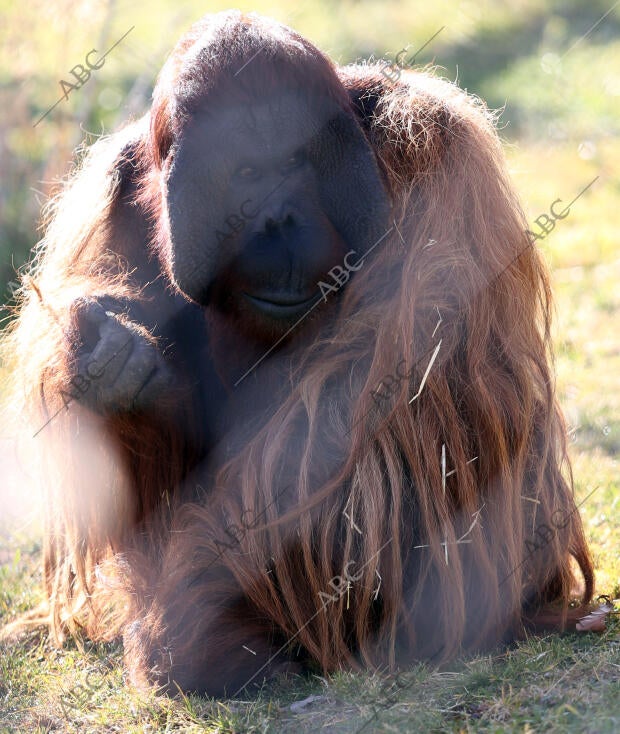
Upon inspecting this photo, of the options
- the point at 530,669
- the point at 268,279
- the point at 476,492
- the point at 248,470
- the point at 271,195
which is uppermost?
the point at 271,195

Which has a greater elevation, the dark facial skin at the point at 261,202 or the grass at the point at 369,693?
the dark facial skin at the point at 261,202

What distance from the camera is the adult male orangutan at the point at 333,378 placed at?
2.44 m

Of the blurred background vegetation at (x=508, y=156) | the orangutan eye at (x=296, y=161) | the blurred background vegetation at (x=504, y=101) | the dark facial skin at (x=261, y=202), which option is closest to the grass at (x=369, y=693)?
the blurred background vegetation at (x=508, y=156)

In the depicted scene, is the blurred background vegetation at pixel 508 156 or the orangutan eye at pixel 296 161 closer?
the blurred background vegetation at pixel 508 156

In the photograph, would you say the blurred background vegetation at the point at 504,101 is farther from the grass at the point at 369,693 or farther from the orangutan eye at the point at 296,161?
the orangutan eye at the point at 296,161

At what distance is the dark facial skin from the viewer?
243 cm

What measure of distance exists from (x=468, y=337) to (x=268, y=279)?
46 cm

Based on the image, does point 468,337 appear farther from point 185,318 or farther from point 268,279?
point 185,318

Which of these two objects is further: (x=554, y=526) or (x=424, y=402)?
(x=554, y=526)

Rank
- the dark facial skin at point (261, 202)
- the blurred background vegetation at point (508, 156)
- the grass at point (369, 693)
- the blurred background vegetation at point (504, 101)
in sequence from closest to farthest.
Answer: the grass at point (369, 693) → the blurred background vegetation at point (508, 156) → the dark facial skin at point (261, 202) → the blurred background vegetation at point (504, 101)

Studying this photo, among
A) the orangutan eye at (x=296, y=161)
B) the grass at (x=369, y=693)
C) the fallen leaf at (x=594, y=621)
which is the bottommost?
the fallen leaf at (x=594, y=621)

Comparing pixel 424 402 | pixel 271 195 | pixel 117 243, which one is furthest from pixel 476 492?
pixel 117 243

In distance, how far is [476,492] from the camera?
2516mm

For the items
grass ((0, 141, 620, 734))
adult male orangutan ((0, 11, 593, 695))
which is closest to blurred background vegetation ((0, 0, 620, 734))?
grass ((0, 141, 620, 734))
